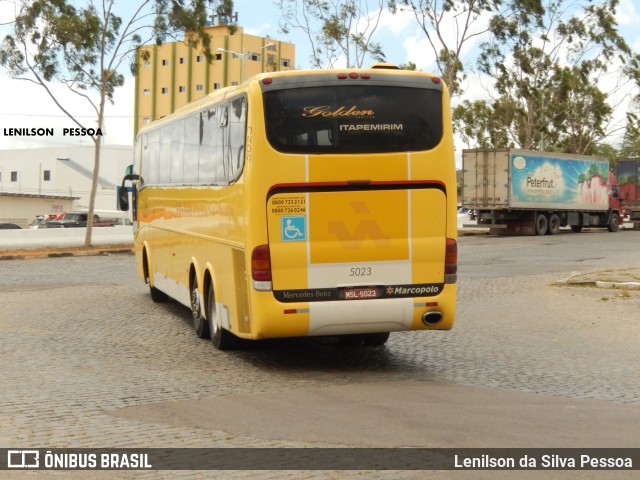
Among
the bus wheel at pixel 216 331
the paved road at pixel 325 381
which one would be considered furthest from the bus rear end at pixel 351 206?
the bus wheel at pixel 216 331

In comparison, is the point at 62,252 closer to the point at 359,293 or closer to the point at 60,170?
the point at 359,293

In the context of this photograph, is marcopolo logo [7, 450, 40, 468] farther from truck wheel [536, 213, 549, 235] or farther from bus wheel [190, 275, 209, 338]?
truck wheel [536, 213, 549, 235]

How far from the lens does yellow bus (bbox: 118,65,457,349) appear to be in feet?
34.0

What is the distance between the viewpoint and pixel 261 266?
10328 millimetres

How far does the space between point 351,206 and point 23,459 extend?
4.82 metres

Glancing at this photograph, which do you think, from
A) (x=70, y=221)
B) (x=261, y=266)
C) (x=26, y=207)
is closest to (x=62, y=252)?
(x=261, y=266)

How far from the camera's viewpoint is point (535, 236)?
43094 mm

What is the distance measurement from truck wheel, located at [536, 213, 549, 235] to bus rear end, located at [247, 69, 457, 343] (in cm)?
3450

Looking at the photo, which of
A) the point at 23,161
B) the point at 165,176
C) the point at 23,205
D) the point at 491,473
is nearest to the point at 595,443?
the point at 491,473

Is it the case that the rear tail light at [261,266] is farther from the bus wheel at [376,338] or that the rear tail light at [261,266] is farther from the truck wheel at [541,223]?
the truck wheel at [541,223]

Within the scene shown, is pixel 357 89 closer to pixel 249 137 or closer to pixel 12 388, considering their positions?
pixel 249 137

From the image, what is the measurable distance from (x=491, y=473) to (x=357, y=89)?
5391 mm

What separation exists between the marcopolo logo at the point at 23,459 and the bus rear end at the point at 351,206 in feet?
12.7

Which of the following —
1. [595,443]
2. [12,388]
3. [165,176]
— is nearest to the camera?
[595,443]
